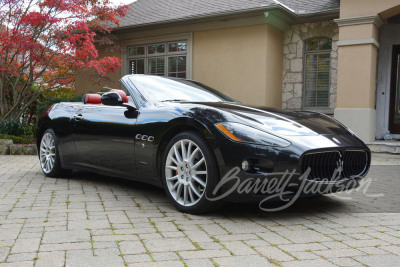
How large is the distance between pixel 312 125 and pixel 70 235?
2296 millimetres

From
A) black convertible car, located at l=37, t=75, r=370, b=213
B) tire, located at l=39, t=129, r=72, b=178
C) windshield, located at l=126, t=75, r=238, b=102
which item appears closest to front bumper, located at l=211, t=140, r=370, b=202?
black convertible car, located at l=37, t=75, r=370, b=213

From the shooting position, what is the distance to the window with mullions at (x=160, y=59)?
13.0 m

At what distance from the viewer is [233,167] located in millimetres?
3447

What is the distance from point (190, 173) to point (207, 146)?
0.30 m

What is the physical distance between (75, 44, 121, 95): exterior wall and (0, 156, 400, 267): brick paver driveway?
9763 mm

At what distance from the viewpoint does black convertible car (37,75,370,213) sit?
343 centimetres

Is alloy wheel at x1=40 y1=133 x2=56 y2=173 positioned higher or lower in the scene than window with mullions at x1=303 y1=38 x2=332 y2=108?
lower

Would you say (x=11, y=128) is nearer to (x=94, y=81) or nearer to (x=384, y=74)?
(x=94, y=81)

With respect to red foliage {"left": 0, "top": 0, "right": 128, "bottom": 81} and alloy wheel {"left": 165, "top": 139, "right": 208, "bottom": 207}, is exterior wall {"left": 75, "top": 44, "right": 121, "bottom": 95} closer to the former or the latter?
red foliage {"left": 0, "top": 0, "right": 128, "bottom": 81}

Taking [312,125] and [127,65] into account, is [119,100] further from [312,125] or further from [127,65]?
[127,65]

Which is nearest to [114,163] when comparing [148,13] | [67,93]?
[148,13]

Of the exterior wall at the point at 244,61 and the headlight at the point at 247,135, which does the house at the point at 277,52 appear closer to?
the exterior wall at the point at 244,61

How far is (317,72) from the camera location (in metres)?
11.5

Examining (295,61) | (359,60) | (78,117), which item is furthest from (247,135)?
(295,61)
